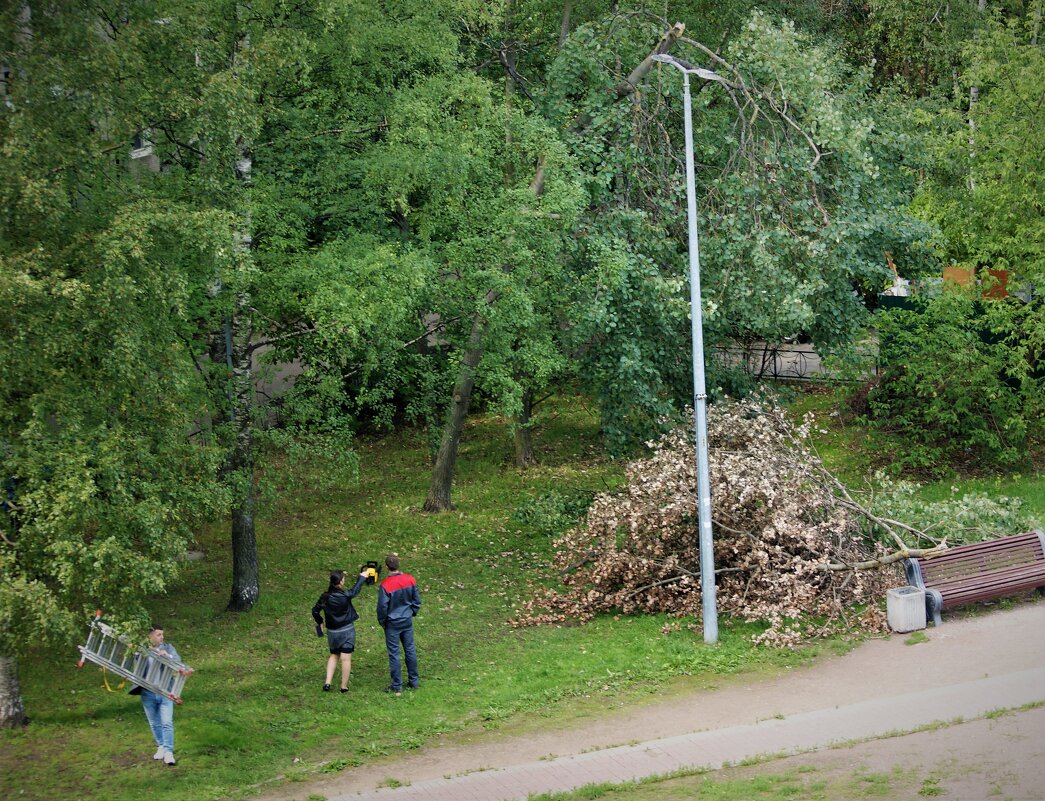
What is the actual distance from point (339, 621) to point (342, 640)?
0.23 meters

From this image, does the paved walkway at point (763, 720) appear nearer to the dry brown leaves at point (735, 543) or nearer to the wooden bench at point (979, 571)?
the wooden bench at point (979, 571)

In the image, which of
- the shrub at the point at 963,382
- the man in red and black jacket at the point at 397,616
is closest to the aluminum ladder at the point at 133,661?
the man in red and black jacket at the point at 397,616

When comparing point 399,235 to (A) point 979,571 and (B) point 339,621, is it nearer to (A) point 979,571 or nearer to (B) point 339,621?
(B) point 339,621

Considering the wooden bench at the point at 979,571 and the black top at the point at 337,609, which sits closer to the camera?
the black top at the point at 337,609

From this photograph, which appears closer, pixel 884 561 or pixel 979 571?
pixel 884 561

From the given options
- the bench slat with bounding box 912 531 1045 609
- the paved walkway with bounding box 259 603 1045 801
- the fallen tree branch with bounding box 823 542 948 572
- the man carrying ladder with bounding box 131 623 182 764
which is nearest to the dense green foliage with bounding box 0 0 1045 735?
the man carrying ladder with bounding box 131 623 182 764

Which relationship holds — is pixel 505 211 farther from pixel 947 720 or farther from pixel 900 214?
pixel 947 720

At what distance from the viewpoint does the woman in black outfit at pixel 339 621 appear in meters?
12.8

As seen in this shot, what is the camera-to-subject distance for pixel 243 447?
15.3 metres

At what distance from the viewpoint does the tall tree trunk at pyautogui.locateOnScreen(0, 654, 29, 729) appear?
11.7 meters

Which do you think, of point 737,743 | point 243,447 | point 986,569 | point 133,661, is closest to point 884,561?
point 986,569

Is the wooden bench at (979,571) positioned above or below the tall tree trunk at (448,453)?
below

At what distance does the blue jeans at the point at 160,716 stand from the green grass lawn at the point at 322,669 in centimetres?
24

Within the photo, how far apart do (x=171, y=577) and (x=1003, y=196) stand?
1561cm
